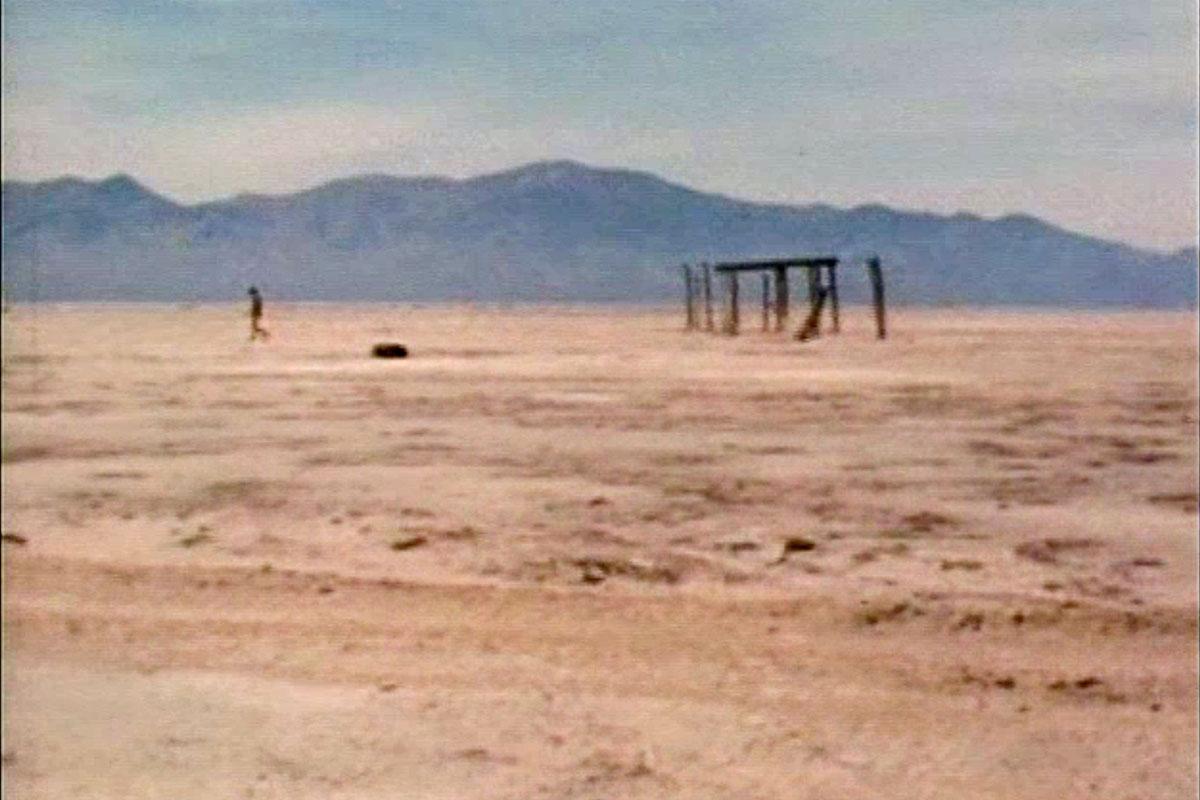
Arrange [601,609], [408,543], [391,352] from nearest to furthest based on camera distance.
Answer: [601,609]
[408,543]
[391,352]

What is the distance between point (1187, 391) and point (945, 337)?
26.9 metres

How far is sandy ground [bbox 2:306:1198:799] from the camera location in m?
5.68

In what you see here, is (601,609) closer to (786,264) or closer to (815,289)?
(815,289)

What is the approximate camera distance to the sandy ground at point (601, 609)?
568 cm

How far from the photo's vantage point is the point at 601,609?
26.4 feet

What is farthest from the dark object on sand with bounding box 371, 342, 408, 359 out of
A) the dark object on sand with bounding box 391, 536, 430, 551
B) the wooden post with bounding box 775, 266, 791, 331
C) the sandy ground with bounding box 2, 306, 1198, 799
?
the dark object on sand with bounding box 391, 536, 430, 551

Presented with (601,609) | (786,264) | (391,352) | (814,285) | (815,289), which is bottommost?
(601,609)

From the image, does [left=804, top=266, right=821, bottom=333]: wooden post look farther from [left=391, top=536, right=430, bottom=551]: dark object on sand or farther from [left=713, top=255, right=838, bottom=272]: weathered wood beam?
[left=391, top=536, right=430, bottom=551]: dark object on sand

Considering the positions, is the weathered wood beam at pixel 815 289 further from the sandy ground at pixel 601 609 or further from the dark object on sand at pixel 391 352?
the sandy ground at pixel 601 609

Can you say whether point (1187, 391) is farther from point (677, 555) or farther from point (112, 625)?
point (112, 625)

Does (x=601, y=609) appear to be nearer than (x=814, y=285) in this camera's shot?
Yes

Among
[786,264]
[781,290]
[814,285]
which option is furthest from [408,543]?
[781,290]

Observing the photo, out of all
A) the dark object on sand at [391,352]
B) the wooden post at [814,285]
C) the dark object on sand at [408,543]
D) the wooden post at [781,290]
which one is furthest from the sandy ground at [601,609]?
the wooden post at [781,290]

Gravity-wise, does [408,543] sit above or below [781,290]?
below
